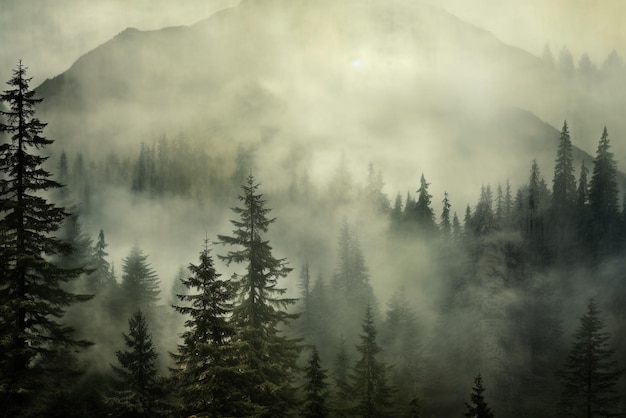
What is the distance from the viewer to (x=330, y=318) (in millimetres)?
87500

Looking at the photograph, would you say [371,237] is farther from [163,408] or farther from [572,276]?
[163,408]

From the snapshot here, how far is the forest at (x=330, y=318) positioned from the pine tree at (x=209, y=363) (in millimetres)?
79

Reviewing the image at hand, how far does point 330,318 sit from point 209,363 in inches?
2765

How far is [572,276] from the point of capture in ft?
298

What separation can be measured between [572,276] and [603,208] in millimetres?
14452

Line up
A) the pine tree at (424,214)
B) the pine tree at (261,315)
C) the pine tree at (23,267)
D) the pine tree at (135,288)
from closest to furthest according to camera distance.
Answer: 1. the pine tree at (23,267)
2. the pine tree at (261,315)
3. the pine tree at (135,288)
4. the pine tree at (424,214)

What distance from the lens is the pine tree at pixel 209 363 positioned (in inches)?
731

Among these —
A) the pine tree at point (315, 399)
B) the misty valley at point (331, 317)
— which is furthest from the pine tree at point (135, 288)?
the pine tree at point (315, 399)

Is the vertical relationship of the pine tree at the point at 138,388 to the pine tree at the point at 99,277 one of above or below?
below

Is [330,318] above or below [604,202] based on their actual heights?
below

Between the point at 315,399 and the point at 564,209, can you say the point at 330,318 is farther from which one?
the point at 315,399

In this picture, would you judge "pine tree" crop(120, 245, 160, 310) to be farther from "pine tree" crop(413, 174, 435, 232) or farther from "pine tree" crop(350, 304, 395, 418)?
Result: "pine tree" crop(413, 174, 435, 232)

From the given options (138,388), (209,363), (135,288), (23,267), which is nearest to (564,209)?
(135,288)

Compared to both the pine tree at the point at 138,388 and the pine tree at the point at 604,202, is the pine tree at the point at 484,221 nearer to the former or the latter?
the pine tree at the point at 604,202
